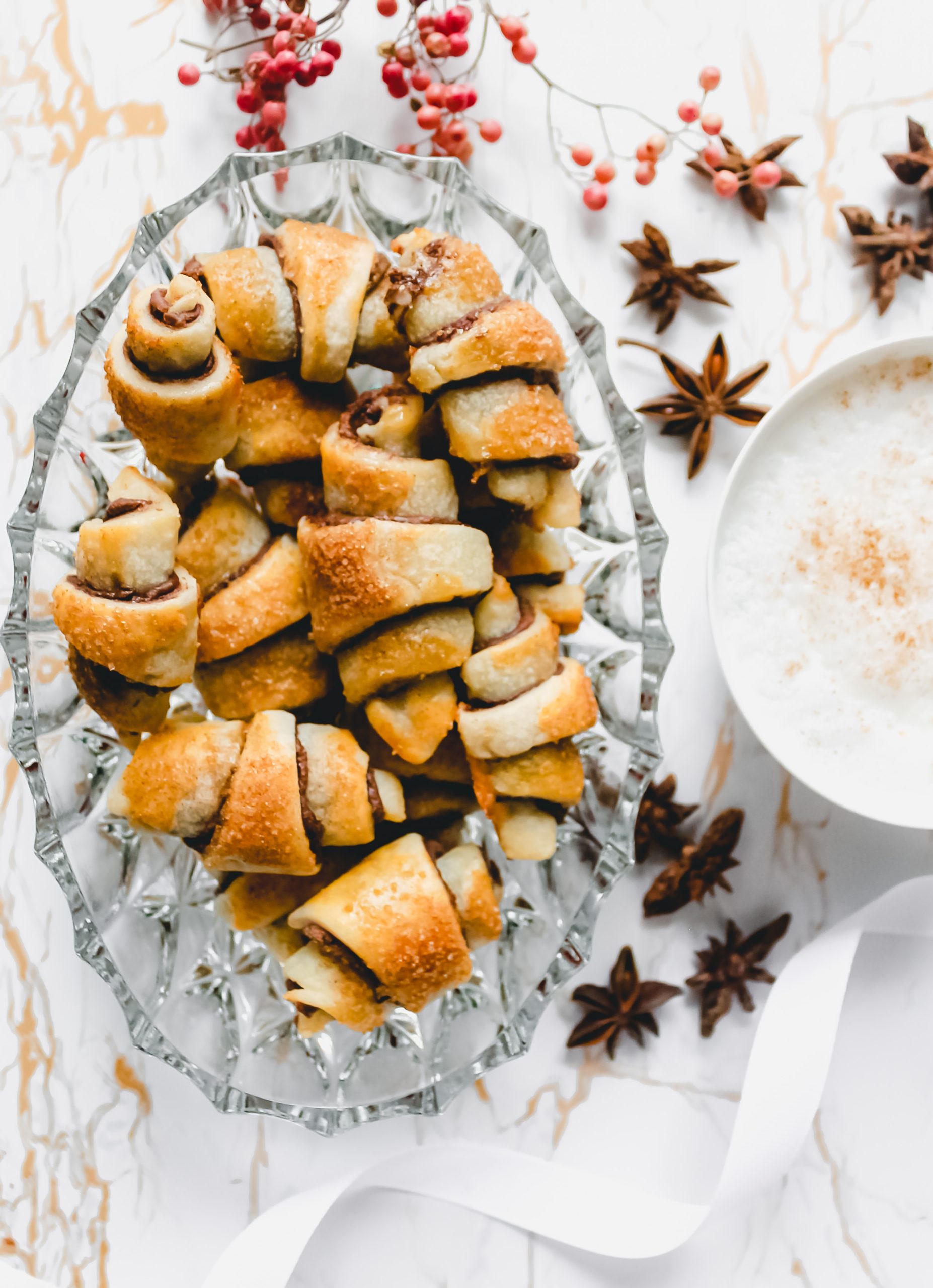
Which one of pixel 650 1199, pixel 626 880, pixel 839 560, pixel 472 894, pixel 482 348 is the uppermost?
pixel 482 348

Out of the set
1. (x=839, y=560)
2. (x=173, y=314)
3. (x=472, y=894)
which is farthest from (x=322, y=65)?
(x=472, y=894)

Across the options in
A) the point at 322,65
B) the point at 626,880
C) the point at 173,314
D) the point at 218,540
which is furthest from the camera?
the point at 626,880

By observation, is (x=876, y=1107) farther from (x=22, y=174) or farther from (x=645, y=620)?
(x=22, y=174)

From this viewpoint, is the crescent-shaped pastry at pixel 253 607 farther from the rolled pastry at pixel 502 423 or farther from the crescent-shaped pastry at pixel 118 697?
the rolled pastry at pixel 502 423

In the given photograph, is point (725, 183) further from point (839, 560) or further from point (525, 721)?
point (525, 721)

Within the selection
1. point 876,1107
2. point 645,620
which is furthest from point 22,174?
point 876,1107

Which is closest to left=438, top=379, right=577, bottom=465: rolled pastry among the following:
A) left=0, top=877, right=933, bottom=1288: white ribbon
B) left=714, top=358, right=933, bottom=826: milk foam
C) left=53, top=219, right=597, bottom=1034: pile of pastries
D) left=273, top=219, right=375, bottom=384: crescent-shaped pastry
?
left=53, top=219, right=597, bottom=1034: pile of pastries
